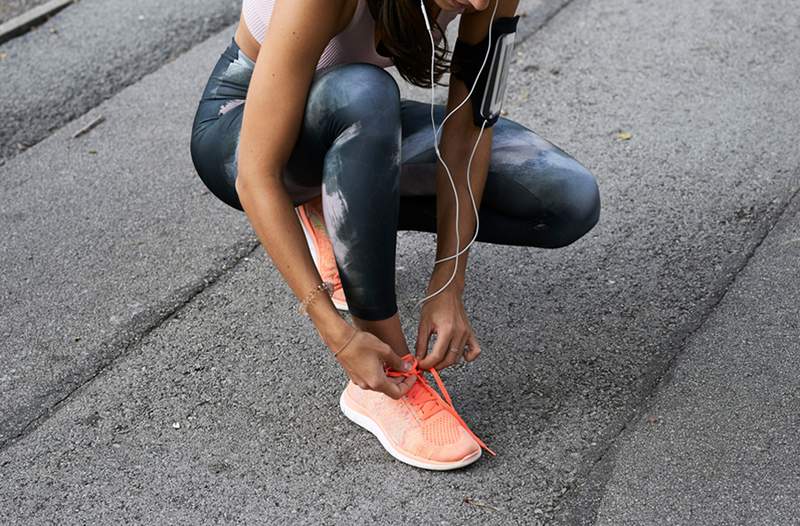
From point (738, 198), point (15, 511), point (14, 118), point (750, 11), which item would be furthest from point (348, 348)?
point (750, 11)

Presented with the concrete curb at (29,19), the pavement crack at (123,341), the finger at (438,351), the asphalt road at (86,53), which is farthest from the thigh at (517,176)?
the concrete curb at (29,19)

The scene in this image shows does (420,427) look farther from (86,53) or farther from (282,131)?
(86,53)

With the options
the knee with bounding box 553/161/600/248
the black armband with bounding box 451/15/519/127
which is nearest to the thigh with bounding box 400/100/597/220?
the knee with bounding box 553/161/600/248

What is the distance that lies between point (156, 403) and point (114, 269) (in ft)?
1.96

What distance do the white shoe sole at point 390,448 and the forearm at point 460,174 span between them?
309 millimetres

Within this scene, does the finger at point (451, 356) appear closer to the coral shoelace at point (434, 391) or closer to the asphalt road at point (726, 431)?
→ the coral shoelace at point (434, 391)

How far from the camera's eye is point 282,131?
189cm

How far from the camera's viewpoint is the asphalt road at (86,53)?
11.6 feet

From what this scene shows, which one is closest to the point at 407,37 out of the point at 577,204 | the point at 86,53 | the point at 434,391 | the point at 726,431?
the point at 577,204

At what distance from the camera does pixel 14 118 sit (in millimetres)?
3523

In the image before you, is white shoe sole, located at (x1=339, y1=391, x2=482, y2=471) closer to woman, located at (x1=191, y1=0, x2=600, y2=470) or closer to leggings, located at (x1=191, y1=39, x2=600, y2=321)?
woman, located at (x1=191, y1=0, x2=600, y2=470)

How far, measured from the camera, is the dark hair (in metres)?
1.89

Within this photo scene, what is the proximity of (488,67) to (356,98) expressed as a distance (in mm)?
312

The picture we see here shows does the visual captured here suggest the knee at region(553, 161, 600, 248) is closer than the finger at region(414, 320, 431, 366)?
No
